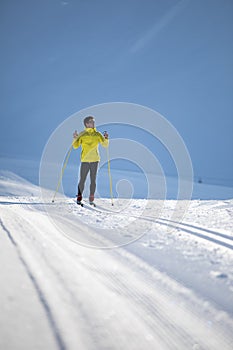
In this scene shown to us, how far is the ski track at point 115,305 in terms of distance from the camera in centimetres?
128

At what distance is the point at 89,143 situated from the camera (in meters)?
5.89

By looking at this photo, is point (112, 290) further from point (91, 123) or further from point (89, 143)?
point (91, 123)

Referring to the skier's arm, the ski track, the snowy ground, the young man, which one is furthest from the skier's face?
the ski track

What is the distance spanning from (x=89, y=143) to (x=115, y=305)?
15.5 feet

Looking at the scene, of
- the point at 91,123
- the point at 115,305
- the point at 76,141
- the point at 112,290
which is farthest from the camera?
the point at 91,123

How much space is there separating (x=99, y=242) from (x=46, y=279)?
1.14 m

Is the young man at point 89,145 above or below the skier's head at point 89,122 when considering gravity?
below

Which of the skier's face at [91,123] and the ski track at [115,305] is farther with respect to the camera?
the skier's face at [91,123]

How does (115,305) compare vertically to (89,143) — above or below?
below

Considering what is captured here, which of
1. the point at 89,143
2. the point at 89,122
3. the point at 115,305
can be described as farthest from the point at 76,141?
the point at 115,305

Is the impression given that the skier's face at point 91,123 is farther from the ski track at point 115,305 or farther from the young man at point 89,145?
the ski track at point 115,305

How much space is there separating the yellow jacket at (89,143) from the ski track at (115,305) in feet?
12.4

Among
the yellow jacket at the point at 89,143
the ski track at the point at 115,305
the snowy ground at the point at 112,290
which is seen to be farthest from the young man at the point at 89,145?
the ski track at the point at 115,305

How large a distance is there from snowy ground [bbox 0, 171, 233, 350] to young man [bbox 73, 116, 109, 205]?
9.99 feet
